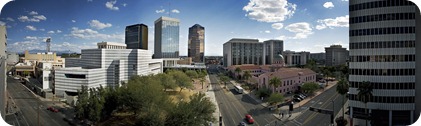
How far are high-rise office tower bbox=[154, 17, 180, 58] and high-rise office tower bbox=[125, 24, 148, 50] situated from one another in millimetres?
7173

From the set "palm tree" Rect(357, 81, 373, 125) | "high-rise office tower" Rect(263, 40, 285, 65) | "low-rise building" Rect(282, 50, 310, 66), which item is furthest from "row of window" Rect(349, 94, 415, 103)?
"low-rise building" Rect(282, 50, 310, 66)

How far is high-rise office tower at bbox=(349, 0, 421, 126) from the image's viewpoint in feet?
23.5

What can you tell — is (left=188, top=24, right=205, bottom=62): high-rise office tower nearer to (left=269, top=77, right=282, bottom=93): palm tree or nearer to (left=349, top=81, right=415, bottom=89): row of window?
(left=269, top=77, right=282, bottom=93): palm tree

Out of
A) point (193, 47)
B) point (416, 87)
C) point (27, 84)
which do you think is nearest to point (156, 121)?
point (416, 87)

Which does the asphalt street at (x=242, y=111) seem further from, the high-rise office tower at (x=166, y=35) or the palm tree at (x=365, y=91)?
the high-rise office tower at (x=166, y=35)

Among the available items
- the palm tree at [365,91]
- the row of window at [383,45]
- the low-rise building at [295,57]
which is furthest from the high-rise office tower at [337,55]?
the palm tree at [365,91]

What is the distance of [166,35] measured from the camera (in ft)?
74.7

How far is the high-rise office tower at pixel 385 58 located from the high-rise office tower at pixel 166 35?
1584 cm

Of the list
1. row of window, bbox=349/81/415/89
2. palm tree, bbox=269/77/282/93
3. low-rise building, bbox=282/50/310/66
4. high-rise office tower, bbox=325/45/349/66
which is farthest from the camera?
low-rise building, bbox=282/50/310/66

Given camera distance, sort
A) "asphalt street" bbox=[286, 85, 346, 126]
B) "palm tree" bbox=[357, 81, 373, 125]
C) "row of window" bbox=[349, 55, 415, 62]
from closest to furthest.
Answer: "row of window" bbox=[349, 55, 415, 62] < "palm tree" bbox=[357, 81, 373, 125] < "asphalt street" bbox=[286, 85, 346, 126]

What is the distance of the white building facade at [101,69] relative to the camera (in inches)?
562

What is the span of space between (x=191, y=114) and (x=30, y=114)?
8.44 metres

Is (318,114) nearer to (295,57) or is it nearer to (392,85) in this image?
(392,85)

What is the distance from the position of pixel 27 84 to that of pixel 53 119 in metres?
9.39
